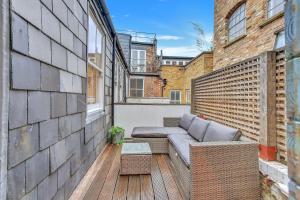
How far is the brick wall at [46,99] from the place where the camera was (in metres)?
1.30

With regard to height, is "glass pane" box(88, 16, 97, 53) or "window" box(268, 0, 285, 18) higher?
"window" box(268, 0, 285, 18)

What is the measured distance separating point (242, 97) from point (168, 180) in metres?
1.55

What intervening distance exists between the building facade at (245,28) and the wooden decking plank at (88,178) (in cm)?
426

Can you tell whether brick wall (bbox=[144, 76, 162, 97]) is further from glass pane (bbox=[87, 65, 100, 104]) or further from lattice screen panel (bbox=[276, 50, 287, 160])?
lattice screen panel (bbox=[276, 50, 287, 160])

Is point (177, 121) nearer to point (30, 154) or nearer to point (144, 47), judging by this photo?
point (30, 154)

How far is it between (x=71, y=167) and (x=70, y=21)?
5.27ft

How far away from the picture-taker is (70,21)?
7.61 feet

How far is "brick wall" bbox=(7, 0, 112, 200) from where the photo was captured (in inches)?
51.3

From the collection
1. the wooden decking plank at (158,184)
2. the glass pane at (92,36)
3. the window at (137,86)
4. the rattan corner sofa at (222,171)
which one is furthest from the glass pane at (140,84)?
the rattan corner sofa at (222,171)

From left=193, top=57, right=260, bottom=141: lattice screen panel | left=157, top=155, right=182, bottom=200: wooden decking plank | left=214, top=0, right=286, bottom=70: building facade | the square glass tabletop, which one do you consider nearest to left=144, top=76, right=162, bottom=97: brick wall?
left=214, top=0, right=286, bottom=70: building facade

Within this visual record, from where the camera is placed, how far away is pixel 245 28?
6180 millimetres

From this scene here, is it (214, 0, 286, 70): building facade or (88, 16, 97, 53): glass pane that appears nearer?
Result: (88, 16, 97, 53): glass pane

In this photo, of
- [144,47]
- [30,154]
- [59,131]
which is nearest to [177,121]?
[59,131]

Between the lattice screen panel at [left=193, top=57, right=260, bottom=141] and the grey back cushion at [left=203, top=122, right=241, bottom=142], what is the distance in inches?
9.4
